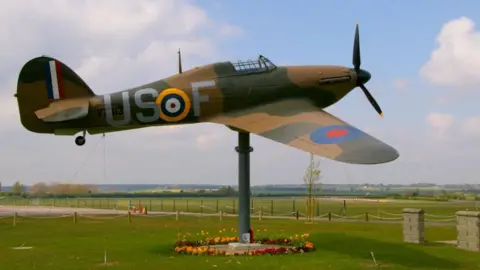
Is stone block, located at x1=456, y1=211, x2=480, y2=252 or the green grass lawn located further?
stone block, located at x1=456, y1=211, x2=480, y2=252

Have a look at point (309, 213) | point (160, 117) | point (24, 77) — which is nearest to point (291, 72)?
point (160, 117)

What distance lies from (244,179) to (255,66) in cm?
426

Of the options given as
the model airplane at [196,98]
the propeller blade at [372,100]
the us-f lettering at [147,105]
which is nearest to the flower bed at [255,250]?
the model airplane at [196,98]

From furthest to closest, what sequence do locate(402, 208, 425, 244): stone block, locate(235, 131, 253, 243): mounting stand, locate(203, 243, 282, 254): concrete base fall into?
locate(402, 208, 425, 244): stone block → locate(235, 131, 253, 243): mounting stand → locate(203, 243, 282, 254): concrete base

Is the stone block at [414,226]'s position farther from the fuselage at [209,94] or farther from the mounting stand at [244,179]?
the fuselage at [209,94]

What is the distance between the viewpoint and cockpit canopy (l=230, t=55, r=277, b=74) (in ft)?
60.4

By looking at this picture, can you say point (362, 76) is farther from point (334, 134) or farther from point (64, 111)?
point (64, 111)

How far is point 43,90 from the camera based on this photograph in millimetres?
17391

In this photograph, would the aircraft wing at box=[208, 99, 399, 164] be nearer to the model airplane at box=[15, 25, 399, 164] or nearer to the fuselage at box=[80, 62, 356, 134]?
the model airplane at box=[15, 25, 399, 164]

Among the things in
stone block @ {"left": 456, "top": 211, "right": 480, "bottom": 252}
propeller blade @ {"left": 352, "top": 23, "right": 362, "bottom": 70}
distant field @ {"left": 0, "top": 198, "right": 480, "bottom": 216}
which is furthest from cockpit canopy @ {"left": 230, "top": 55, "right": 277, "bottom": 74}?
distant field @ {"left": 0, "top": 198, "right": 480, "bottom": 216}

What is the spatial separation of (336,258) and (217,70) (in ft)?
25.0

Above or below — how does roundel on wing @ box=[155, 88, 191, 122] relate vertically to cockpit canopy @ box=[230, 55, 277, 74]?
below

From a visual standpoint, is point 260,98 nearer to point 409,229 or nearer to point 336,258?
point 336,258

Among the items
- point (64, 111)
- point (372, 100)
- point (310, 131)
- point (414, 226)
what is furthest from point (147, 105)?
point (414, 226)
